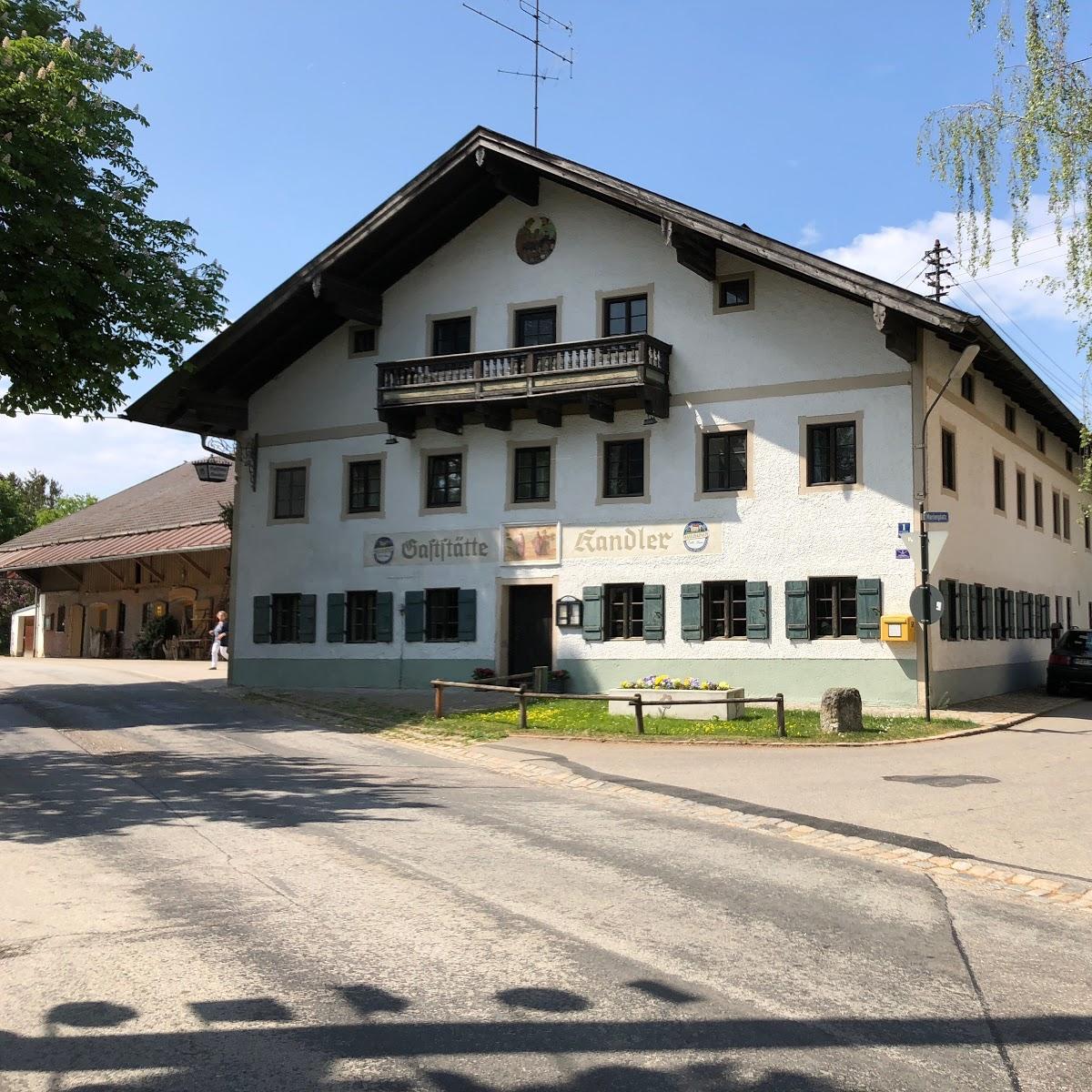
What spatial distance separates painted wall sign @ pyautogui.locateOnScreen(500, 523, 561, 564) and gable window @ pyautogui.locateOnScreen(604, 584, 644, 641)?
1.41 m

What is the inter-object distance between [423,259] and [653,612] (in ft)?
32.3

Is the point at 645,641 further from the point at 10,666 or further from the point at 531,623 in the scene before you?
the point at 10,666

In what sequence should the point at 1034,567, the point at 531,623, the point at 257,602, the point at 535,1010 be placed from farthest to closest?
1. the point at 1034,567
2. the point at 257,602
3. the point at 531,623
4. the point at 535,1010

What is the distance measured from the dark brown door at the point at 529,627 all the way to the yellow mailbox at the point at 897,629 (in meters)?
6.98

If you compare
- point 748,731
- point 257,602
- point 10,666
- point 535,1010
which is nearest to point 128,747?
point 748,731

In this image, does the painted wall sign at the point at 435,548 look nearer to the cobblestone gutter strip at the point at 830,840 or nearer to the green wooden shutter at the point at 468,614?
the green wooden shutter at the point at 468,614

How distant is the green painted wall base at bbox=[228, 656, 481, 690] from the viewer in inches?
977

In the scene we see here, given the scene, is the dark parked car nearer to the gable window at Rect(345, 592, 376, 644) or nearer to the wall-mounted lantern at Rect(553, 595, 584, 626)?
the wall-mounted lantern at Rect(553, 595, 584, 626)

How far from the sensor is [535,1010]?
4.78 m

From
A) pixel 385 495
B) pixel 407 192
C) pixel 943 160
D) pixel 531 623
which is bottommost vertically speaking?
pixel 531 623

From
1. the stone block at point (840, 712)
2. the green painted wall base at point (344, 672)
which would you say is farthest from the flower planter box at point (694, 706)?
the green painted wall base at point (344, 672)

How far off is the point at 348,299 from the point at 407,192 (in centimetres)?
286

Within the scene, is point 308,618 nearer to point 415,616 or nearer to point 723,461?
point 415,616

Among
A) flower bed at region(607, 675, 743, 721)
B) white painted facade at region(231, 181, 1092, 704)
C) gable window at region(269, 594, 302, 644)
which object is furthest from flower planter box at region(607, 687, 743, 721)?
gable window at region(269, 594, 302, 644)
